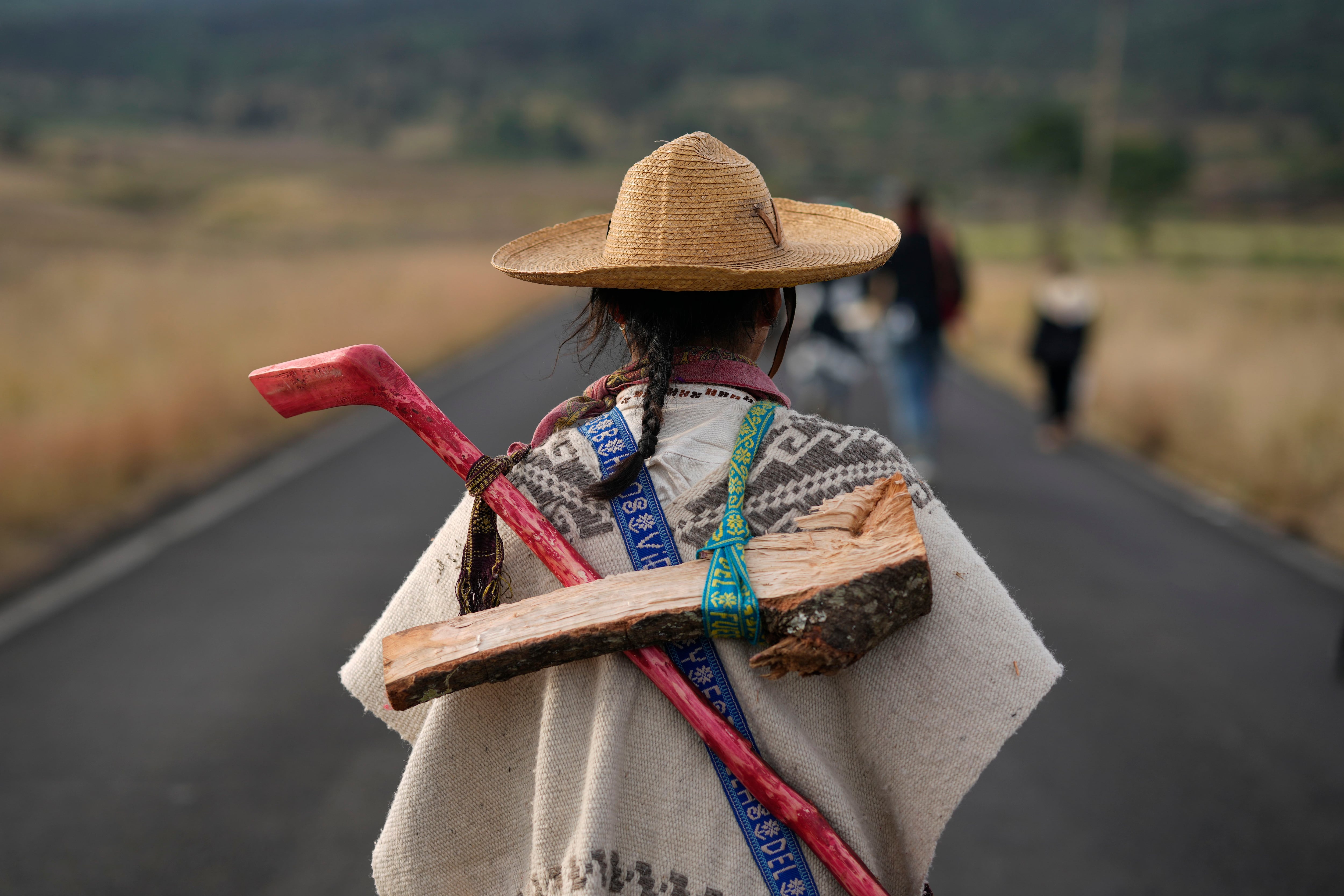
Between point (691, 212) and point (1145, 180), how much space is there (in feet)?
209

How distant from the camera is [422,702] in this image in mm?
1455

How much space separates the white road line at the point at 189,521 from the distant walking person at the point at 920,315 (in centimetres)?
481

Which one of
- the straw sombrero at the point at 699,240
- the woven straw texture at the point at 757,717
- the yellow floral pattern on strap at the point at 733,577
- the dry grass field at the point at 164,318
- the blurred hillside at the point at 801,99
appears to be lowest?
the blurred hillside at the point at 801,99

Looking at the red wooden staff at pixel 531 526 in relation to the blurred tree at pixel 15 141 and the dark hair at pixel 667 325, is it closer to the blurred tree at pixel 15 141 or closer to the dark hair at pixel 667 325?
the dark hair at pixel 667 325

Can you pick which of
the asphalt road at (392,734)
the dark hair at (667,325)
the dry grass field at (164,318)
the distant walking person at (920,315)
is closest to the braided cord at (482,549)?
the dark hair at (667,325)

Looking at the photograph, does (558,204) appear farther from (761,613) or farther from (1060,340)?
(761,613)

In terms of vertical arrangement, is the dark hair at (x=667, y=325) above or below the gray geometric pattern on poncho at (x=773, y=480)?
above

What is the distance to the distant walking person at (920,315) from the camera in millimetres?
7781

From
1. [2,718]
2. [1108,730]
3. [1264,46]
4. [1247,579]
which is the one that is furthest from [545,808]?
[1264,46]

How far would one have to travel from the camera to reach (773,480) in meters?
1.47

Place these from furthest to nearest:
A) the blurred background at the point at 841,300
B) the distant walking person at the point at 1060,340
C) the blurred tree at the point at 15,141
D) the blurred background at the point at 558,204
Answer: the blurred tree at the point at 15,141 < the distant walking person at the point at 1060,340 < the blurred background at the point at 558,204 < the blurred background at the point at 841,300

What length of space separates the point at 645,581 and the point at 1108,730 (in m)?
3.40

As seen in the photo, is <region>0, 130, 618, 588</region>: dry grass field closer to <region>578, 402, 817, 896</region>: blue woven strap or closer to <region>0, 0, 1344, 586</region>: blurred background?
<region>0, 0, 1344, 586</region>: blurred background

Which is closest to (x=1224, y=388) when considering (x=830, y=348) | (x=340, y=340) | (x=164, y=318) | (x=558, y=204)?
(x=830, y=348)
